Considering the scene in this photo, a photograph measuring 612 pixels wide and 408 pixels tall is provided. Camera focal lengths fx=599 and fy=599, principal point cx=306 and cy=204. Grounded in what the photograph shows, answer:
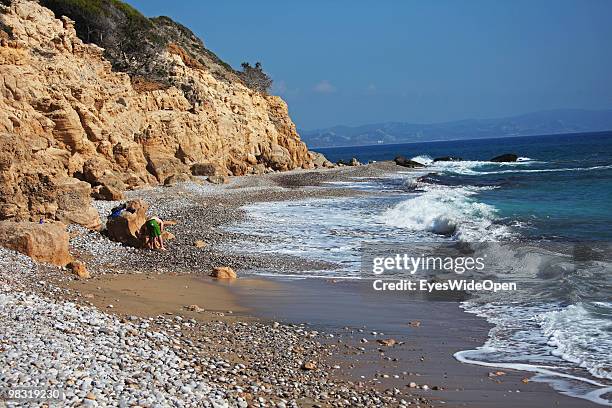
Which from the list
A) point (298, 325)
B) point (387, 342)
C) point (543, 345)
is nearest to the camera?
point (543, 345)

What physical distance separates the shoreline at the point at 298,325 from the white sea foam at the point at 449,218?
21.0 feet

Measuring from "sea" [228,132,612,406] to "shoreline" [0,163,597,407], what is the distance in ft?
1.68

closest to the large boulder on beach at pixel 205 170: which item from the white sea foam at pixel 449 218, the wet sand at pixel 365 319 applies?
the white sea foam at pixel 449 218

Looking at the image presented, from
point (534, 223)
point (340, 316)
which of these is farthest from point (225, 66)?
point (340, 316)

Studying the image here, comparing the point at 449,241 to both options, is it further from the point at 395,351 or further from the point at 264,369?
the point at 264,369

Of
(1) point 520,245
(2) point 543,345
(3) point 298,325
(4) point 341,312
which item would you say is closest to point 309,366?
(3) point 298,325

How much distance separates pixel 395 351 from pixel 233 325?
7.93 feet

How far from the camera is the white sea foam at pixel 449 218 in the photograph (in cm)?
1831

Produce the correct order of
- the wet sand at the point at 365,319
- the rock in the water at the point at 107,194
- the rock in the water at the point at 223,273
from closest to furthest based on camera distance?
the wet sand at the point at 365,319 < the rock in the water at the point at 223,273 < the rock in the water at the point at 107,194

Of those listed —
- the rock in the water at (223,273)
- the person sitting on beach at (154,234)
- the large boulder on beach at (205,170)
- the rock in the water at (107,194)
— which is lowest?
the rock in the water at (223,273)

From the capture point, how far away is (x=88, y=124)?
28.2 meters

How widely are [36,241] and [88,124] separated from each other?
1828 centimetres

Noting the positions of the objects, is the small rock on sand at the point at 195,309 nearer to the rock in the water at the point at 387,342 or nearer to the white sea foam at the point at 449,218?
the rock in the water at the point at 387,342

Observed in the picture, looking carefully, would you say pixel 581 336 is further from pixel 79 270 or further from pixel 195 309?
pixel 79 270
